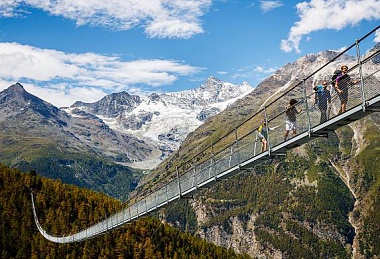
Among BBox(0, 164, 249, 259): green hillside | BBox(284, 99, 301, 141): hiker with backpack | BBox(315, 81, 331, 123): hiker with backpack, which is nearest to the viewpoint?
BBox(315, 81, 331, 123): hiker with backpack

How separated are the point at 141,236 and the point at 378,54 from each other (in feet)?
387

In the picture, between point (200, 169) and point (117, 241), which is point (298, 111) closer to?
point (200, 169)

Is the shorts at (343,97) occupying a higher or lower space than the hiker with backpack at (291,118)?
lower

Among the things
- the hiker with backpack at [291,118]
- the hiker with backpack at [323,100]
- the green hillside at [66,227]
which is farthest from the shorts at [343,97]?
the green hillside at [66,227]

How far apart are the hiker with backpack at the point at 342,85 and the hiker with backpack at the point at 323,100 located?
0.73m

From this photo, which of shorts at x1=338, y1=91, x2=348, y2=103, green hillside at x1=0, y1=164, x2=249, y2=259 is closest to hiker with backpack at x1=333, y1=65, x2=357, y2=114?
shorts at x1=338, y1=91, x2=348, y2=103

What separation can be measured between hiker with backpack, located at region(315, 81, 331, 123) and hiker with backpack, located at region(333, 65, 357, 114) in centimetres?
73

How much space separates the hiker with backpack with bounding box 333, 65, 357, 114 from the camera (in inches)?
730

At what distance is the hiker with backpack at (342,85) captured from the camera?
60.8 ft

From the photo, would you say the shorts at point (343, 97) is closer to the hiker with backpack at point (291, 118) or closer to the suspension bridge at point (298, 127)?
the suspension bridge at point (298, 127)

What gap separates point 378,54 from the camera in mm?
16984

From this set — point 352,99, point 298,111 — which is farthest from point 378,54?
point 298,111

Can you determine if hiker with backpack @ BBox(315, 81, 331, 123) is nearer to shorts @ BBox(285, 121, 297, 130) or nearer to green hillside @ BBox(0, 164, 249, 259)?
shorts @ BBox(285, 121, 297, 130)

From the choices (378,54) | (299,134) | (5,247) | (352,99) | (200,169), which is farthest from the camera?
(5,247)
